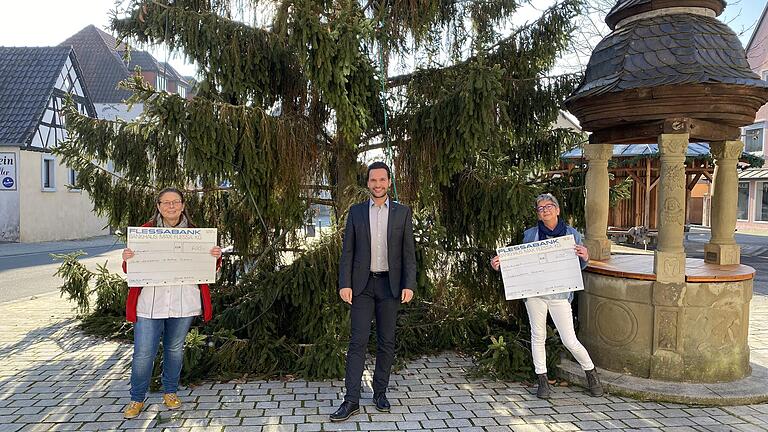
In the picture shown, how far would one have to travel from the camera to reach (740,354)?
5.03 metres

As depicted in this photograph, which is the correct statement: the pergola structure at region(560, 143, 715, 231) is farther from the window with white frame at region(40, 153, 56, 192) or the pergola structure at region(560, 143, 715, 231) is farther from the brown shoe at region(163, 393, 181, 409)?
the window with white frame at region(40, 153, 56, 192)

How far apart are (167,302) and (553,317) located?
10.5 feet

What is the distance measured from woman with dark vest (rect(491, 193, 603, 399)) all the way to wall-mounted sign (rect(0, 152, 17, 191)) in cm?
2261

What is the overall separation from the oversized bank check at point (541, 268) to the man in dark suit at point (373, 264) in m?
0.95

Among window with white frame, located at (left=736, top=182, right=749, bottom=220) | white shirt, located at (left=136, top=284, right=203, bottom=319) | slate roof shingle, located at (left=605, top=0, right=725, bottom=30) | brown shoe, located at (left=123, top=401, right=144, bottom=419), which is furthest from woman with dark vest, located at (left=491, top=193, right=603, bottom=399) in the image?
window with white frame, located at (left=736, top=182, right=749, bottom=220)

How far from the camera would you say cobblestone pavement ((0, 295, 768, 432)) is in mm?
4188

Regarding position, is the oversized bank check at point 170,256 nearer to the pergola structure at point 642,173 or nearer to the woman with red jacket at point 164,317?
the woman with red jacket at point 164,317

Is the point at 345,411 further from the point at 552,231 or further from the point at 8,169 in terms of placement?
the point at 8,169

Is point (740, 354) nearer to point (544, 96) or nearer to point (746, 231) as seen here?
point (544, 96)

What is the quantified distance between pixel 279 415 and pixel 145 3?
387 centimetres

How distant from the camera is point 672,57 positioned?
5.05 m

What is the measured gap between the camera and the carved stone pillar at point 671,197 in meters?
5.00

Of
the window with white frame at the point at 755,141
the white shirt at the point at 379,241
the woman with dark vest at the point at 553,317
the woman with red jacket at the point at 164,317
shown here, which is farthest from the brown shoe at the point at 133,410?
the window with white frame at the point at 755,141

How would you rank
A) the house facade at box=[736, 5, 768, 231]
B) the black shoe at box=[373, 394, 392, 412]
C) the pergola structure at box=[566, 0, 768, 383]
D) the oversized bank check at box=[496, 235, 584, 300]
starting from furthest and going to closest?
1. the house facade at box=[736, 5, 768, 231]
2. the pergola structure at box=[566, 0, 768, 383]
3. the oversized bank check at box=[496, 235, 584, 300]
4. the black shoe at box=[373, 394, 392, 412]
